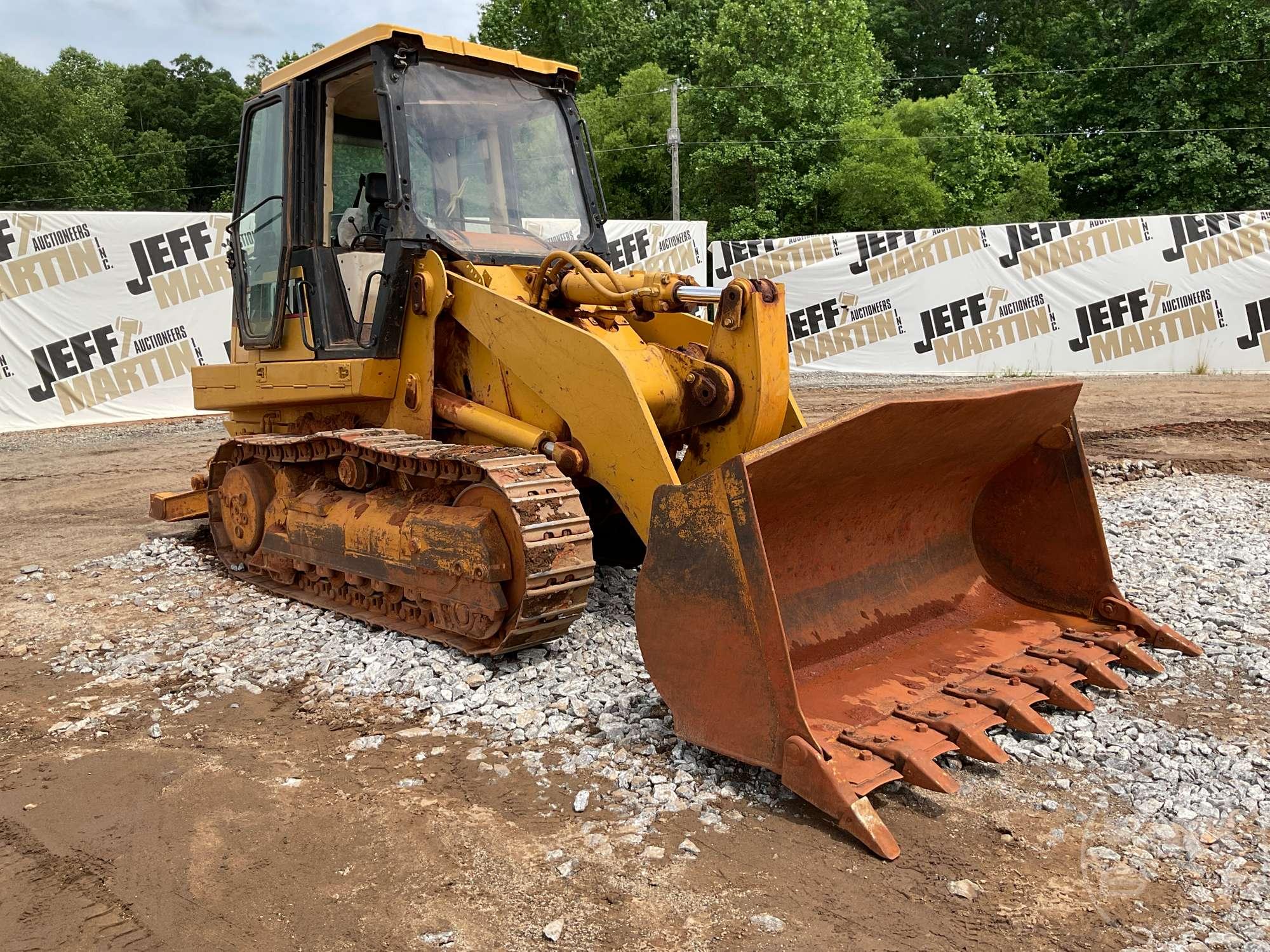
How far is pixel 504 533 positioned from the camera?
4.50 metres

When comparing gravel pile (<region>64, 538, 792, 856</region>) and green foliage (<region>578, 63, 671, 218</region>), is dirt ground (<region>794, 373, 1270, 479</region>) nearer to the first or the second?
gravel pile (<region>64, 538, 792, 856</region>)

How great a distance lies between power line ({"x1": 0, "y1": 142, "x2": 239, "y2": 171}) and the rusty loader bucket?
125ft

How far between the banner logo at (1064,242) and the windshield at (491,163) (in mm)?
13749

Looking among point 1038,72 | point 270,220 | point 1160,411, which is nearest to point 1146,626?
point 270,220

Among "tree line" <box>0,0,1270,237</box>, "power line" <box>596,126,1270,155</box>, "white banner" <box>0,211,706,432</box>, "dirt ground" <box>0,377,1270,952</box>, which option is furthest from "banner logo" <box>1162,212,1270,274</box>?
"dirt ground" <box>0,377,1270,952</box>

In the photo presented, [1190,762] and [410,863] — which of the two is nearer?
[410,863]

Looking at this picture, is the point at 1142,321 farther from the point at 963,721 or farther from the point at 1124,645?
the point at 963,721

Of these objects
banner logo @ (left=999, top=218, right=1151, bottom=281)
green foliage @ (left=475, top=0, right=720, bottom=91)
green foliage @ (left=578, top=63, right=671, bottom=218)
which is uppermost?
green foliage @ (left=475, top=0, right=720, bottom=91)

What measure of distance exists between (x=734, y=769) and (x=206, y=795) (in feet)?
5.99

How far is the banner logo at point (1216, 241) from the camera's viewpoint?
17.1 m

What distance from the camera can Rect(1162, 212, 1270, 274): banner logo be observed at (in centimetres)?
1711

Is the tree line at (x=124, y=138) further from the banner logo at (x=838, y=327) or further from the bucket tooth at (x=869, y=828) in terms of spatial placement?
the bucket tooth at (x=869, y=828)

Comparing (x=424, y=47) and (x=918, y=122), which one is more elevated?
(x=918, y=122)

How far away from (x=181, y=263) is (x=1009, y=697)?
47.2 feet
